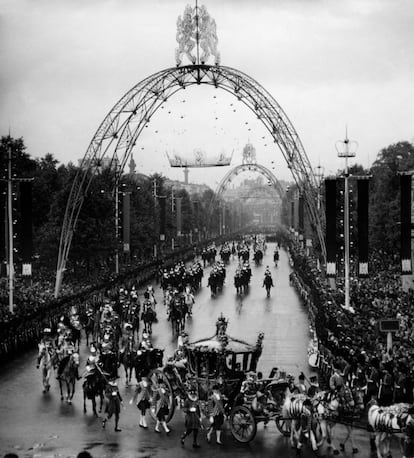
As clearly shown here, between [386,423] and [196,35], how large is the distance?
130 feet

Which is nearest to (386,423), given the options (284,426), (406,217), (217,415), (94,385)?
(284,426)

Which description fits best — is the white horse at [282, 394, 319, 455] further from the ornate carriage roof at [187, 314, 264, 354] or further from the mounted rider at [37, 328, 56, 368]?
the mounted rider at [37, 328, 56, 368]

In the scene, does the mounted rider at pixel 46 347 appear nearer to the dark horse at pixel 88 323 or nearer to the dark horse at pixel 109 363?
the dark horse at pixel 109 363

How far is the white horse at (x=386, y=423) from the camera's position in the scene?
17.6 meters

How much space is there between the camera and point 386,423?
58.1 feet

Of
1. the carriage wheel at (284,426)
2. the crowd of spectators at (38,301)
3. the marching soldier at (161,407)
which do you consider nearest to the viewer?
the carriage wheel at (284,426)

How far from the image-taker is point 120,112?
55250mm

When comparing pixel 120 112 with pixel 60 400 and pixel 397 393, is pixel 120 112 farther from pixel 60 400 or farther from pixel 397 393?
pixel 397 393

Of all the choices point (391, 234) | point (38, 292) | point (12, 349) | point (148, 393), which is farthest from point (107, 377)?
point (391, 234)

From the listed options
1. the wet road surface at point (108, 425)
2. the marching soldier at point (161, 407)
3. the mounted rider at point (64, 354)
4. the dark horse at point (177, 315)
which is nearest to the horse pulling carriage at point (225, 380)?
the marching soldier at point (161, 407)

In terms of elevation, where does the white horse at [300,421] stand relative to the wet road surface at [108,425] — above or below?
above

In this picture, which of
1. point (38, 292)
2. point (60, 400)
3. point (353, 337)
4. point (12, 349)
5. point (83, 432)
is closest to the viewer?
point (83, 432)

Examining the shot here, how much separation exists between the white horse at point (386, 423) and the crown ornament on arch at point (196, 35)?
39.1m

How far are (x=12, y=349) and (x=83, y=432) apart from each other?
1282 cm
